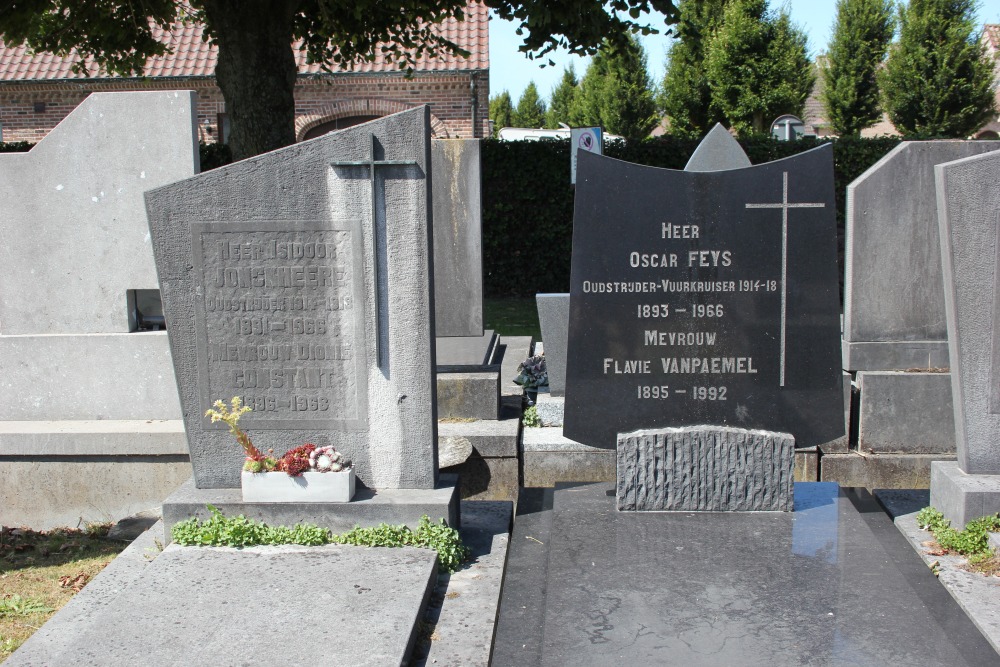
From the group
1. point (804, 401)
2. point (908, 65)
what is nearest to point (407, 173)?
point (804, 401)

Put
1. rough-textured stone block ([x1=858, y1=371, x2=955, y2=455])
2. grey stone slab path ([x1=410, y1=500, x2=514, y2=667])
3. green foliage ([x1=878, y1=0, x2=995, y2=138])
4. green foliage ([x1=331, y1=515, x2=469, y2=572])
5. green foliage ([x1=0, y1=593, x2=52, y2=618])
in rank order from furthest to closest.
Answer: green foliage ([x1=878, y1=0, x2=995, y2=138])
rough-textured stone block ([x1=858, y1=371, x2=955, y2=455])
green foliage ([x1=0, y1=593, x2=52, y2=618])
green foliage ([x1=331, y1=515, x2=469, y2=572])
grey stone slab path ([x1=410, y1=500, x2=514, y2=667])

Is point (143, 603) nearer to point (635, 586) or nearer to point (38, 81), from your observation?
point (635, 586)

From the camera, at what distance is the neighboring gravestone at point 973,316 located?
160 inches

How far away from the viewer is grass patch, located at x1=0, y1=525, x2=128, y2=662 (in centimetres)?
415

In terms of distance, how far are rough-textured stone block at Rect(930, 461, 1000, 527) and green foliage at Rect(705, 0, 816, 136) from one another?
47.5 ft

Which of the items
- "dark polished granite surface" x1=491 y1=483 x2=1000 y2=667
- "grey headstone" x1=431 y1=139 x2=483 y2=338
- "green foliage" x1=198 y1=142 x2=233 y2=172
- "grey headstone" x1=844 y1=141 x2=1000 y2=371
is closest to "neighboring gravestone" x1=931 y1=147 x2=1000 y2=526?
"dark polished granite surface" x1=491 y1=483 x2=1000 y2=667

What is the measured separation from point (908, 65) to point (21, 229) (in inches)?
666

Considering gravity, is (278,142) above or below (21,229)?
above

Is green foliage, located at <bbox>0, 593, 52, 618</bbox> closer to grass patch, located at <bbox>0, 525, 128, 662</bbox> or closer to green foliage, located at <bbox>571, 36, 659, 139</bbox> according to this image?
grass patch, located at <bbox>0, 525, 128, 662</bbox>

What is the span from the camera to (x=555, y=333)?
648cm

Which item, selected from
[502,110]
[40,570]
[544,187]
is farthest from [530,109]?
[40,570]

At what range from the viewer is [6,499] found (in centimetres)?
559

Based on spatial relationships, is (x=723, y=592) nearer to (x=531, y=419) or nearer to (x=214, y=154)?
(x=531, y=419)

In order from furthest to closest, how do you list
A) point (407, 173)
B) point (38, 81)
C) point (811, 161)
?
point (38, 81)
point (811, 161)
point (407, 173)
